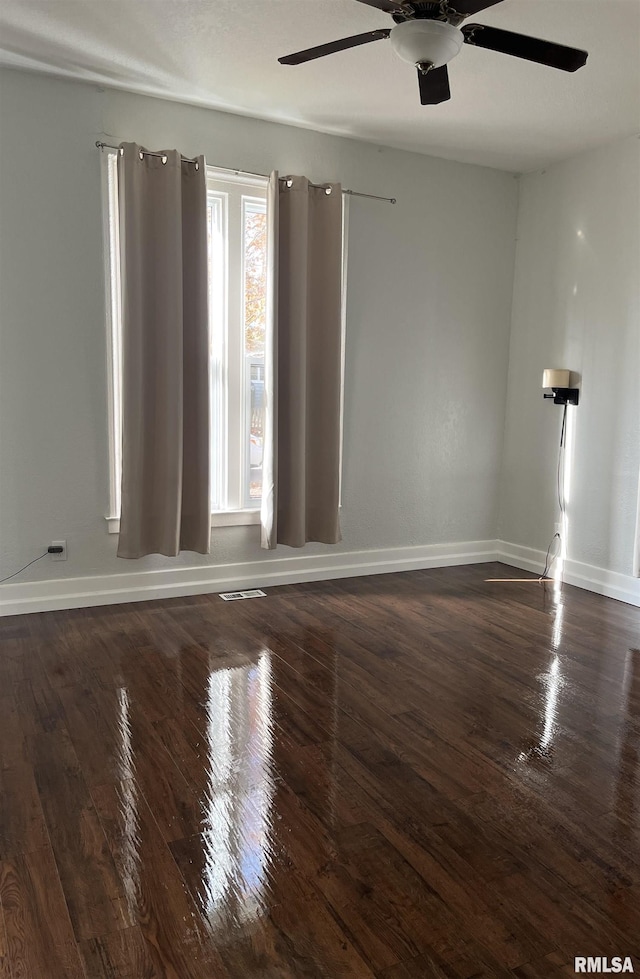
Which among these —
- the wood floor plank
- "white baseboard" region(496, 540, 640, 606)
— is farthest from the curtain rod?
the wood floor plank

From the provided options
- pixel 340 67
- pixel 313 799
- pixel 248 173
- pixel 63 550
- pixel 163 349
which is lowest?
pixel 313 799

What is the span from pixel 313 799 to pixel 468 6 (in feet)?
7.97

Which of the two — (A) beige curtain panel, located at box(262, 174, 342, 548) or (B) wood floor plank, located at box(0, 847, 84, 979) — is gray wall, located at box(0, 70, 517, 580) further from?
(B) wood floor plank, located at box(0, 847, 84, 979)

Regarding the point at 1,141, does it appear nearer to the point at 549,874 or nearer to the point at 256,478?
the point at 256,478

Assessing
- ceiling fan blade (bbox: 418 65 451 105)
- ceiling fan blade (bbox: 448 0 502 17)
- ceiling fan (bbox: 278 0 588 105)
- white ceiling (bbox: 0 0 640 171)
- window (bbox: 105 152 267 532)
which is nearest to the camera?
ceiling fan blade (bbox: 448 0 502 17)

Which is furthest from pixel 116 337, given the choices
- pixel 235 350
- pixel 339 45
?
pixel 339 45

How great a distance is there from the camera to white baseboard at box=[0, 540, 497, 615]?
3.94 m

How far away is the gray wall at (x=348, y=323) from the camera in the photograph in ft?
12.3

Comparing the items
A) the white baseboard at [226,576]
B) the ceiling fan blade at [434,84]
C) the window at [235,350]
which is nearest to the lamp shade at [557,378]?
the white baseboard at [226,576]

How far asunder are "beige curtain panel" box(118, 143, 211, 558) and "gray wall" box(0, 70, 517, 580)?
0.21m

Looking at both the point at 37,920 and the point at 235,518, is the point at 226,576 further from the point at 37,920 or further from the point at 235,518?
the point at 37,920

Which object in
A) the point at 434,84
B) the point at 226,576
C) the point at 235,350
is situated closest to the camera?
the point at 434,84

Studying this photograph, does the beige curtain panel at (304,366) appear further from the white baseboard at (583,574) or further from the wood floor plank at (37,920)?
the wood floor plank at (37,920)

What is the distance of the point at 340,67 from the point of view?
136 inches
